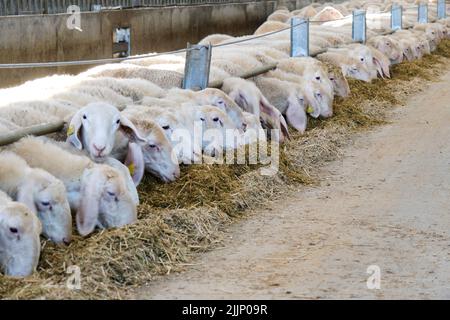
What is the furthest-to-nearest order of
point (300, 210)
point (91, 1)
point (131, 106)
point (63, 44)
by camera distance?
point (91, 1)
point (63, 44)
point (131, 106)
point (300, 210)

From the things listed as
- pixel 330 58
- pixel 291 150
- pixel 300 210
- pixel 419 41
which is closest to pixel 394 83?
pixel 330 58

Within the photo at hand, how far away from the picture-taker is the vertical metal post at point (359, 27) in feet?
61.5

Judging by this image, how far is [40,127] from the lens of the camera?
7.69 meters

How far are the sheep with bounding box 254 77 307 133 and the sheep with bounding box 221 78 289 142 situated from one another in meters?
0.78

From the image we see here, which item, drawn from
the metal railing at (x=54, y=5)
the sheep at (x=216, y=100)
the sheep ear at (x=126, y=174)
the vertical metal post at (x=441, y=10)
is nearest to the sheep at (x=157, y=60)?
the sheep at (x=216, y=100)

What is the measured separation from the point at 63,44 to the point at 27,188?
876cm

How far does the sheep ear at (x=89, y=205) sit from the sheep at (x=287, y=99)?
5263 mm

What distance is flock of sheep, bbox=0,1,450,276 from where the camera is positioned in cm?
661

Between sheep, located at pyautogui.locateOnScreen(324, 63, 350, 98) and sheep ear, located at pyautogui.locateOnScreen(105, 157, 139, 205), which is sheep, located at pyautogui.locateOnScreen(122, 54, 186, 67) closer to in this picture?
sheep, located at pyautogui.locateOnScreen(324, 63, 350, 98)

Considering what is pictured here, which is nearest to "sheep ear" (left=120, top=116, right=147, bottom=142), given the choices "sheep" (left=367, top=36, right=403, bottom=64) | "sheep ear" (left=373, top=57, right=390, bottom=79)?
"sheep ear" (left=373, top=57, right=390, bottom=79)

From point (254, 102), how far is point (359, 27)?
859cm

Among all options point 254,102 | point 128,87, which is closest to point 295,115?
point 254,102

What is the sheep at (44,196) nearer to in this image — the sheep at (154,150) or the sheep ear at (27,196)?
the sheep ear at (27,196)
